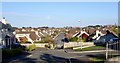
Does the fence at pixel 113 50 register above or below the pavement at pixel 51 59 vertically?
above

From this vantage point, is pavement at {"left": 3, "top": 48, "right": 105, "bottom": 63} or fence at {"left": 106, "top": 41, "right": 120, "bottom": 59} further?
pavement at {"left": 3, "top": 48, "right": 105, "bottom": 63}

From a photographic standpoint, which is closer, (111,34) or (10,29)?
(10,29)

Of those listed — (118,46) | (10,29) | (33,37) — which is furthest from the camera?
(33,37)

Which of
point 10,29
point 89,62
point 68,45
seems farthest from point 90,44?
point 89,62

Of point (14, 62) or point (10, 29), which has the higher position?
point (10, 29)

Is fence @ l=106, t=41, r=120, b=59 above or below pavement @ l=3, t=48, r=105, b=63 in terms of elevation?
above

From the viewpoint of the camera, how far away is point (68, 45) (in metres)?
66.1

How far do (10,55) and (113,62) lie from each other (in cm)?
1826

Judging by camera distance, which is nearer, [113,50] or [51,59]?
[113,50]

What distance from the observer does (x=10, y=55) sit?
34.5 meters

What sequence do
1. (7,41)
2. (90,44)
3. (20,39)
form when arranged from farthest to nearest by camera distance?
(20,39)
(90,44)
(7,41)

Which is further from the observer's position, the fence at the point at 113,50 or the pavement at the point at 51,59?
the pavement at the point at 51,59

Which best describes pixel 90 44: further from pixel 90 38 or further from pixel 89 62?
pixel 89 62

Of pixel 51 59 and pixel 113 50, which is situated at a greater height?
pixel 113 50
